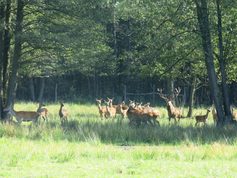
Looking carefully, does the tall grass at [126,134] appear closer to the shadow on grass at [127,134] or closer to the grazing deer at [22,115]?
the shadow on grass at [127,134]

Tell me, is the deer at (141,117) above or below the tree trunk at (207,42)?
below

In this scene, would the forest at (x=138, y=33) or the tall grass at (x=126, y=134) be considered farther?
the forest at (x=138, y=33)

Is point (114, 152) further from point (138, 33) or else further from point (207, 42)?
point (138, 33)

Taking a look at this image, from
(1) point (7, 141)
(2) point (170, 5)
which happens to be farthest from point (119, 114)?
(1) point (7, 141)

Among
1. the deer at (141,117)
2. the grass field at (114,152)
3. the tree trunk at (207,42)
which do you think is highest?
the tree trunk at (207,42)

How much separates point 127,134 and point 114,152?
15.0 feet

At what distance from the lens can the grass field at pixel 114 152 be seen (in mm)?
9688

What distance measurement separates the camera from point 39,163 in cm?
1080

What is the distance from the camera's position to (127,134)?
56.0ft

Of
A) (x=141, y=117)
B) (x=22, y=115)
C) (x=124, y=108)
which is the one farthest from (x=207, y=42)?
(x=124, y=108)

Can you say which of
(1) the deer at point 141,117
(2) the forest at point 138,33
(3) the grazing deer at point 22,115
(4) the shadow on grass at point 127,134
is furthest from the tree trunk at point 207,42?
(3) the grazing deer at point 22,115

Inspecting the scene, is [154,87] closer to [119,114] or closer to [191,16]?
[119,114]

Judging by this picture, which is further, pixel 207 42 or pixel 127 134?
pixel 207 42

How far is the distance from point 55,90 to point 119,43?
24.9ft
